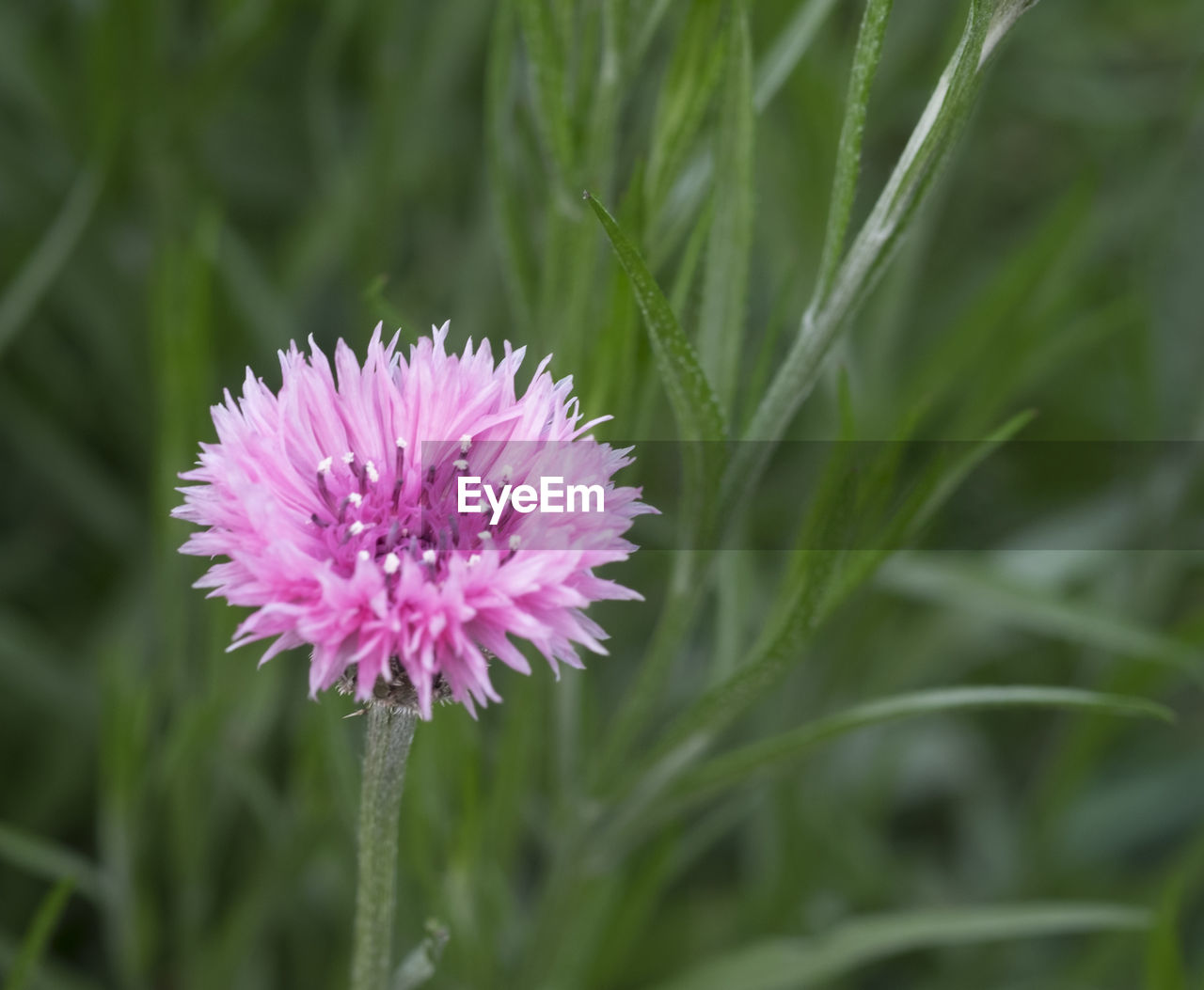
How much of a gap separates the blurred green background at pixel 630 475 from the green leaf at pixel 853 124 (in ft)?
0.18

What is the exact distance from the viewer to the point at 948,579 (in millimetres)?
838

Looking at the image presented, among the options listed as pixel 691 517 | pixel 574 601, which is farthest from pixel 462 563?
pixel 691 517

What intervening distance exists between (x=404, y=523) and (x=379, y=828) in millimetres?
106

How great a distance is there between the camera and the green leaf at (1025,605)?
2.52 ft

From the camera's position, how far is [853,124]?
453 millimetres

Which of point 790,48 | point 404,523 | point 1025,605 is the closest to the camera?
point 404,523

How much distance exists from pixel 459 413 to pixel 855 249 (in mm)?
179

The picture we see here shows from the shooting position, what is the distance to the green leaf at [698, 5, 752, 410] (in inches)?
20.8

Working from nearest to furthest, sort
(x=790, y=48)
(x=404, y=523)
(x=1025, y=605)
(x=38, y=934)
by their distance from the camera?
(x=404, y=523) → (x=38, y=934) → (x=790, y=48) → (x=1025, y=605)

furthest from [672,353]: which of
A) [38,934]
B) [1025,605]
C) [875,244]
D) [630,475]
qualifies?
[1025,605]

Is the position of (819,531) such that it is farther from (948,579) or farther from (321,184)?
→ (321,184)

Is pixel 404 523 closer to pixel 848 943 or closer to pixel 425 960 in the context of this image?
pixel 425 960

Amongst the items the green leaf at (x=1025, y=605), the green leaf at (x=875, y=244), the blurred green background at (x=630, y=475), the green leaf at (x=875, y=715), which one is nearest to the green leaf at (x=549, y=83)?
the blurred green background at (x=630, y=475)

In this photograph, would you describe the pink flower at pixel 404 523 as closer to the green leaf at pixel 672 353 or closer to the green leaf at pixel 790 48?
the green leaf at pixel 672 353
